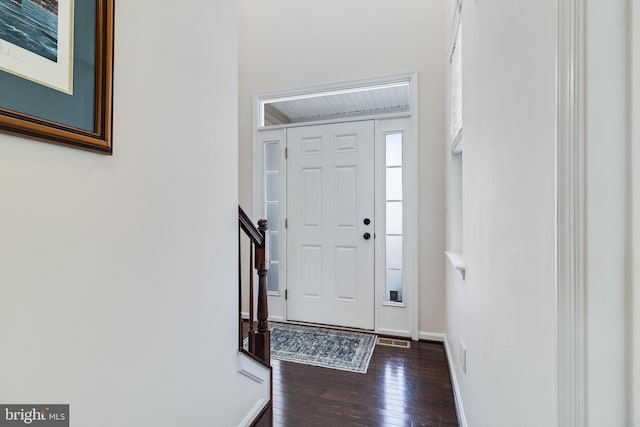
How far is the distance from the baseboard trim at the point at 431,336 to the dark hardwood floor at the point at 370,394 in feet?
0.88

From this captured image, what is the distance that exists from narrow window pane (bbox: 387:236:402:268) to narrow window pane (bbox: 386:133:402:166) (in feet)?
2.47

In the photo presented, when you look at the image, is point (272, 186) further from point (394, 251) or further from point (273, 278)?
point (394, 251)

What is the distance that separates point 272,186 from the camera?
3488mm

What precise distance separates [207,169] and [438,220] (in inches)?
87.1

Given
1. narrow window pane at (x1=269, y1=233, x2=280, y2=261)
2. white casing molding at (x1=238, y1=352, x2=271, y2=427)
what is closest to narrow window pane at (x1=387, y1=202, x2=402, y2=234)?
narrow window pane at (x1=269, y1=233, x2=280, y2=261)

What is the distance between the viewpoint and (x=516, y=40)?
85 cm

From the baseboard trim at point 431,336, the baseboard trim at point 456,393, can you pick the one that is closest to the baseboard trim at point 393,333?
the baseboard trim at point 431,336

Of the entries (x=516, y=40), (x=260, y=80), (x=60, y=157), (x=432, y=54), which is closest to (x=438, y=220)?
(x=432, y=54)

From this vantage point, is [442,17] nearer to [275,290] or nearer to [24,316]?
[275,290]

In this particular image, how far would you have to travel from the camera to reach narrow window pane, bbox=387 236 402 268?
3064 mm

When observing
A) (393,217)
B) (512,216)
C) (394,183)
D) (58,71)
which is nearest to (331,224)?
(393,217)

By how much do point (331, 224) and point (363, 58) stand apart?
1.72 metres

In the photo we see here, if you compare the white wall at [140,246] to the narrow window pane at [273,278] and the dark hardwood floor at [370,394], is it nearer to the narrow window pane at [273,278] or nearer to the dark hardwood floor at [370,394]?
the dark hardwood floor at [370,394]

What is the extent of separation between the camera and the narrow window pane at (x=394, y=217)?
3.07 meters
